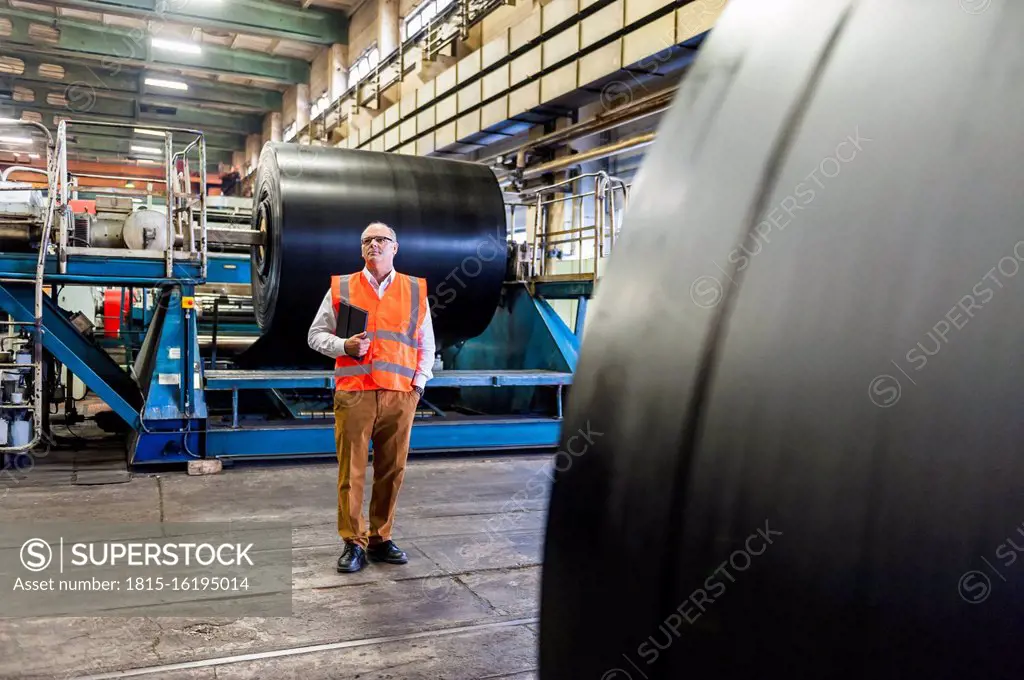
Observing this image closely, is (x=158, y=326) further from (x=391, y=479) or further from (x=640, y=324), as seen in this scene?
(x=640, y=324)

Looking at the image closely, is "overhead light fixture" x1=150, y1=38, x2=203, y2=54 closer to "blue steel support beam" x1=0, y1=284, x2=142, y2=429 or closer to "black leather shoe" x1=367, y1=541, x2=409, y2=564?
"blue steel support beam" x1=0, y1=284, x2=142, y2=429

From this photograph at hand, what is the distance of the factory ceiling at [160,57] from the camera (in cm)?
1529

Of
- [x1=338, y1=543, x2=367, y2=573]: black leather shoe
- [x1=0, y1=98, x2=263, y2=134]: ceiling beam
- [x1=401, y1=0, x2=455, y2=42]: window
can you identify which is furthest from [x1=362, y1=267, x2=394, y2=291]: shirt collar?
[x1=0, y1=98, x2=263, y2=134]: ceiling beam

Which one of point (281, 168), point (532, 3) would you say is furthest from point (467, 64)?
point (281, 168)

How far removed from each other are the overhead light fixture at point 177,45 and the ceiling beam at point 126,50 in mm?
162

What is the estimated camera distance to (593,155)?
399 inches

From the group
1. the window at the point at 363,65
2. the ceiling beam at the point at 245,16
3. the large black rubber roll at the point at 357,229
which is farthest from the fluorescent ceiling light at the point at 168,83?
the large black rubber roll at the point at 357,229

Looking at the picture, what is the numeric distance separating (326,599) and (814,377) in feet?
10.3

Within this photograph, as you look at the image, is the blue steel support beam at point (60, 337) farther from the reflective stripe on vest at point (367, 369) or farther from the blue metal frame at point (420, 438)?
the reflective stripe on vest at point (367, 369)

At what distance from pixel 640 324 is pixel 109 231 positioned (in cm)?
686

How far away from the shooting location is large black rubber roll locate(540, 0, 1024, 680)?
522 mm

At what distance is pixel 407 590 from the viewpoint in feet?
11.6

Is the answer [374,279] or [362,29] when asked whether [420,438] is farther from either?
[362,29]

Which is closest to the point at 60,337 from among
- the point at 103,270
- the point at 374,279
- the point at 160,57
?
the point at 103,270
